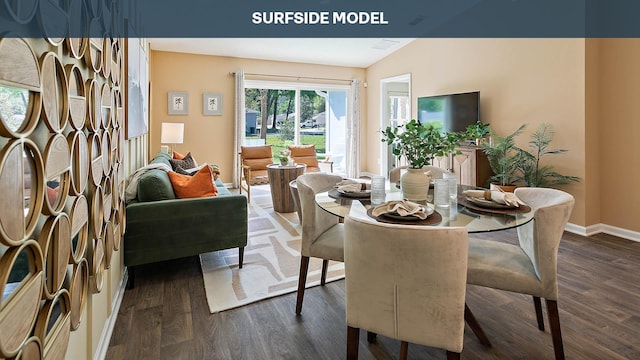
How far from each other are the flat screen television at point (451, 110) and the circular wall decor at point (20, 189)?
197 inches

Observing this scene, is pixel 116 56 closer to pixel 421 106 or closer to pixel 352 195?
pixel 352 195

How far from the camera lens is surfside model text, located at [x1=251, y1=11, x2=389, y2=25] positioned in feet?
16.1

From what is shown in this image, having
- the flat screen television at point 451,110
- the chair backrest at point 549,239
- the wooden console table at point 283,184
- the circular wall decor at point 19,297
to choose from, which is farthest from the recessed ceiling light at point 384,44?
the circular wall decor at point 19,297

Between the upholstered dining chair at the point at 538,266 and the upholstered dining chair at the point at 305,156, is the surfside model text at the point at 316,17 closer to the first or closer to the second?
the upholstered dining chair at the point at 305,156

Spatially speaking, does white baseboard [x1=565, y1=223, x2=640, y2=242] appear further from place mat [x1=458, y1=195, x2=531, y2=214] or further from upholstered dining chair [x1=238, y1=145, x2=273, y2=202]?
upholstered dining chair [x1=238, y1=145, x2=273, y2=202]

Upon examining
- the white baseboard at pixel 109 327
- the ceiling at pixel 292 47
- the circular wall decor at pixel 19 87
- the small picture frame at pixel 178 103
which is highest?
the ceiling at pixel 292 47

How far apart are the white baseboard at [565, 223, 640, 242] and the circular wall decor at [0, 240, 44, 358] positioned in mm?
4627

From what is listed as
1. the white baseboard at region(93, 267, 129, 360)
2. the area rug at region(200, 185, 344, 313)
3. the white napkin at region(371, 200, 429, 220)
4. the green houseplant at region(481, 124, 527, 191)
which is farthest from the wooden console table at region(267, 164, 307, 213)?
the white napkin at region(371, 200, 429, 220)

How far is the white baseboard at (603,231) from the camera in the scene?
11.7 feet

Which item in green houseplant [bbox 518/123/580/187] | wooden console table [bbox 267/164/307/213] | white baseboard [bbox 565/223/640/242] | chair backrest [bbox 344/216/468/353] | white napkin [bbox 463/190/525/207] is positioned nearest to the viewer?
chair backrest [bbox 344/216/468/353]

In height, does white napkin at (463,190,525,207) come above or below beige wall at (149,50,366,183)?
below

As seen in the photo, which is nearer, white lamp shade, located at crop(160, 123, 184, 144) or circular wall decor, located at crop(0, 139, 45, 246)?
circular wall decor, located at crop(0, 139, 45, 246)

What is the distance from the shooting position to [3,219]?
68cm

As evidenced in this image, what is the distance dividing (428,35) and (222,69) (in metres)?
3.86
